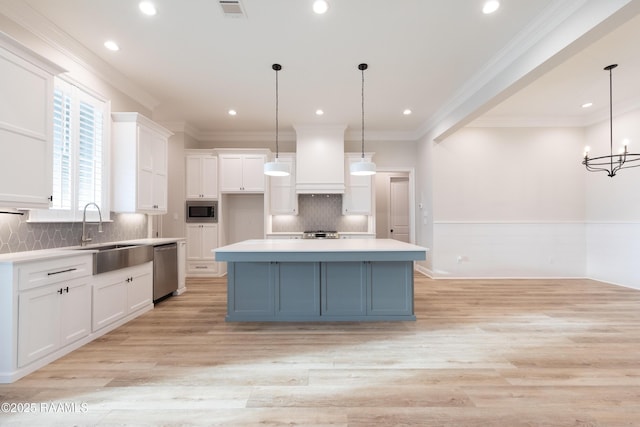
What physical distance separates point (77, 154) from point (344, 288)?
325 cm

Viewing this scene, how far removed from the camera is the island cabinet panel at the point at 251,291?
334 centimetres

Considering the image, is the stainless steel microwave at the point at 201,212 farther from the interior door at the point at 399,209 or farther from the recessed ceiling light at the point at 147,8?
the interior door at the point at 399,209

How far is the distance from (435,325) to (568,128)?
5044 mm

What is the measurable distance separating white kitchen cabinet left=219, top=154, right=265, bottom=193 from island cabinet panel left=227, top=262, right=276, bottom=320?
2833 millimetres

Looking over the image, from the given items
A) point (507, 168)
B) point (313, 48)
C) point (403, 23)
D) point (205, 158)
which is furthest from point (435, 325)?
point (205, 158)

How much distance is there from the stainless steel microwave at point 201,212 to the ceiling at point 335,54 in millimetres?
1749

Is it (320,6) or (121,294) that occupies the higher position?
(320,6)

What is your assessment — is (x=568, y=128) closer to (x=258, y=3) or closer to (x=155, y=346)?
(x=258, y=3)

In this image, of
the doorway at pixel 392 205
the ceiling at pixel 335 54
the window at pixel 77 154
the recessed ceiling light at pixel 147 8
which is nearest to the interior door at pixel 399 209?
the doorway at pixel 392 205

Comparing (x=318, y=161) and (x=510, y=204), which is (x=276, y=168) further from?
(x=510, y=204)

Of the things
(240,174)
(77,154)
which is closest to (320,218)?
(240,174)

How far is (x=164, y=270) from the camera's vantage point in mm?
4145

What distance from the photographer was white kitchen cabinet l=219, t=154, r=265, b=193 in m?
5.90

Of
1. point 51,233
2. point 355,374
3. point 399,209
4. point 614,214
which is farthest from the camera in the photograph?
point 399,209
